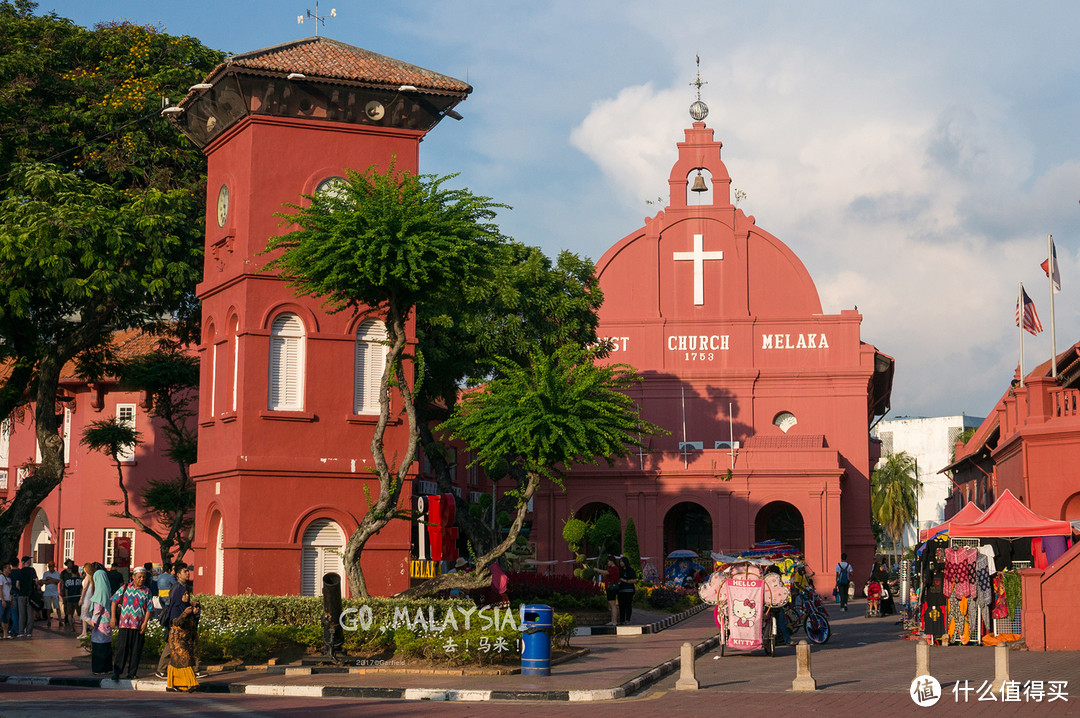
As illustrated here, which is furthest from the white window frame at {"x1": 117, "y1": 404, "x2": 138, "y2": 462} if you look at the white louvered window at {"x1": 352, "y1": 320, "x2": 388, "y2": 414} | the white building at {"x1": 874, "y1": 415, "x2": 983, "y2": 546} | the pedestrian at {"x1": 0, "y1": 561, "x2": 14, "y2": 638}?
the white building at {"x1": 874, "y1": 415, "x2": 983, "y2": 546}

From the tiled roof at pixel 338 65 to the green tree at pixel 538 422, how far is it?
5954 millimetres

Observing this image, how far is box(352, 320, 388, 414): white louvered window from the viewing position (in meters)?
24.0

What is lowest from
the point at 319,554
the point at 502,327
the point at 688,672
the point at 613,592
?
the point at 688,672

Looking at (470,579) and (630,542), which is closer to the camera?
(470,579)

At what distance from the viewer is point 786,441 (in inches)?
1813

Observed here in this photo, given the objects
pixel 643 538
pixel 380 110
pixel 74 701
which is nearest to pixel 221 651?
pixel 74 701

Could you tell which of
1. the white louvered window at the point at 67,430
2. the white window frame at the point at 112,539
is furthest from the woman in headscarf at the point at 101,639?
the white louvered window at the point at 67,430

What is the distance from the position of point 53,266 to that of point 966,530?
20.0 m

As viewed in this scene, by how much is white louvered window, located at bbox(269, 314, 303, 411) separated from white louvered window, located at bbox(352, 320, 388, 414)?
1101mm

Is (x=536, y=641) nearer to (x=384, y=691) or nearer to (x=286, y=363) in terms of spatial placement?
(x=384, y=691)

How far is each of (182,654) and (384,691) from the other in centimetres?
282

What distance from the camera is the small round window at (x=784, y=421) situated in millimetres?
47719

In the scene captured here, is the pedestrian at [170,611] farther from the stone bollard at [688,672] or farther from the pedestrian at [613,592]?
the pedestrian at [613,592]

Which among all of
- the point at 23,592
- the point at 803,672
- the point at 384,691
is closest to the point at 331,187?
the point at 23,592
